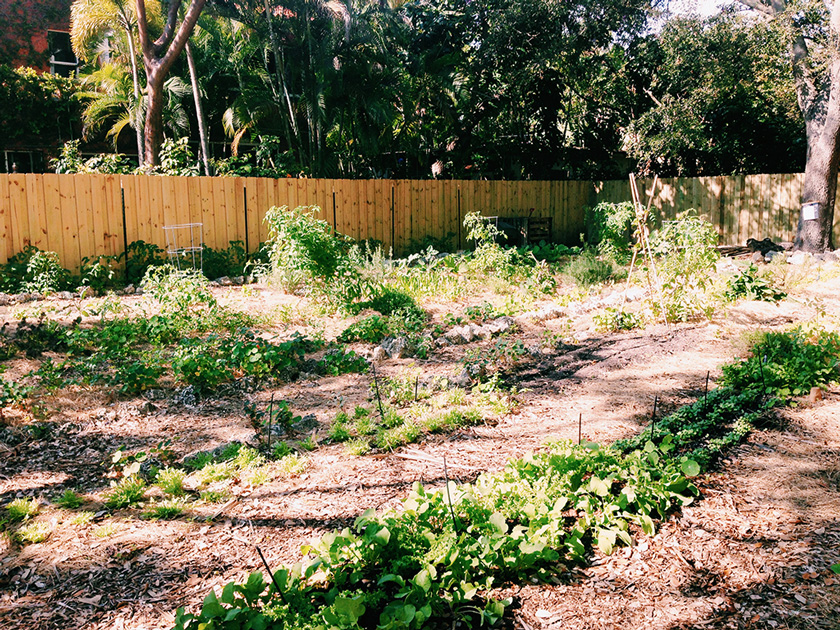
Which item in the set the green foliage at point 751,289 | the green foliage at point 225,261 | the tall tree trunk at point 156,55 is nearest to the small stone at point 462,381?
the green foliage at point 751,289

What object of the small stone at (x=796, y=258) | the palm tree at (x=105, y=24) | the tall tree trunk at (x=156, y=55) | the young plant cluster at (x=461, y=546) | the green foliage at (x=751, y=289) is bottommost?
the young plant cluster at (x=461, y=546)

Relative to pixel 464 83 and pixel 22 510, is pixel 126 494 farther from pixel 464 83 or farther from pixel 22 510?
pixel 464 83

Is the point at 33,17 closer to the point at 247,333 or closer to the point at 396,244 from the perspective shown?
the point at 396,244

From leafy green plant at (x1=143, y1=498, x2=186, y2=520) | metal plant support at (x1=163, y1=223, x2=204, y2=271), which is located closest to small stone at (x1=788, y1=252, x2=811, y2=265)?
metal plant support at (x1=163, y1=223, x2=204, y2=271)

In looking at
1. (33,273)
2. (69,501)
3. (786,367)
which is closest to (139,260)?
(33,273)

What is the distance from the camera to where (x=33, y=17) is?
678 inches

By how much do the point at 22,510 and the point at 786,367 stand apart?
4.74 m

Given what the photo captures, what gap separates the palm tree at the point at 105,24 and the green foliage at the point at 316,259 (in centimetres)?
997

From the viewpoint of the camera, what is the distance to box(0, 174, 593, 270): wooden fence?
29.9ft

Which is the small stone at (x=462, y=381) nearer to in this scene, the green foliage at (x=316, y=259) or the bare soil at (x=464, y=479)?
the bare soil at (x=464, y=479)

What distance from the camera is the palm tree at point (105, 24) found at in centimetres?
1383

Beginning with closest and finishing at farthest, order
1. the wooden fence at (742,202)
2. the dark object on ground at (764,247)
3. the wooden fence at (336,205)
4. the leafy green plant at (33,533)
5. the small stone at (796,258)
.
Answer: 1. the leafy green plant at (33,533)
2. the wooden fence at (336,205)
3. the small stone at (796,258)
4. the dark object on ground at (764,247)
5. the wooden fence at (742,202)

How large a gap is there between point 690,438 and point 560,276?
6398mm

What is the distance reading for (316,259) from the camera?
7.28 m
